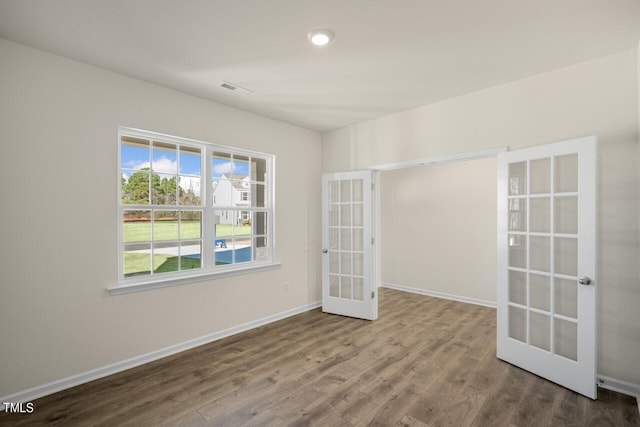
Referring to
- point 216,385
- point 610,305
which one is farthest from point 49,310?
point 610,305

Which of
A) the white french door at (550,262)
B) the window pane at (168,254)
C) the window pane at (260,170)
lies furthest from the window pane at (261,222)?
the white french door at (550,262)

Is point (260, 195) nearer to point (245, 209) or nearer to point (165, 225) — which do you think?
point (245, 209)

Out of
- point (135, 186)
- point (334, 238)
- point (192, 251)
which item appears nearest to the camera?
point (135, 186)

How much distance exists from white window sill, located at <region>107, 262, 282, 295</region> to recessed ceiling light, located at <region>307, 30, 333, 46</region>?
266cm

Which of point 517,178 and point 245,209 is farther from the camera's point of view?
point 245,209

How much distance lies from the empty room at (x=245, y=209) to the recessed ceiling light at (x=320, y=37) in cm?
4

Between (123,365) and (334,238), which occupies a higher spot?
(334,238)

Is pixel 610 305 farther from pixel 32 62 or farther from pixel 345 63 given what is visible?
pixel 32 62

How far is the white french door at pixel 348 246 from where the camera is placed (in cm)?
423

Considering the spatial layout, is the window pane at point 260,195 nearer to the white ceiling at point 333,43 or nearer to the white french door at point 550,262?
the white ceiling at point 333,43

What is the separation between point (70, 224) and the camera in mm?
2600

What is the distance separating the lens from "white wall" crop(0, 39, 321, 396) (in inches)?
92.3

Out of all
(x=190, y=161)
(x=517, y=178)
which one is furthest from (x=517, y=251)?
(x=190, y=161)

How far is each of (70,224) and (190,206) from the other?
109 centimetres
